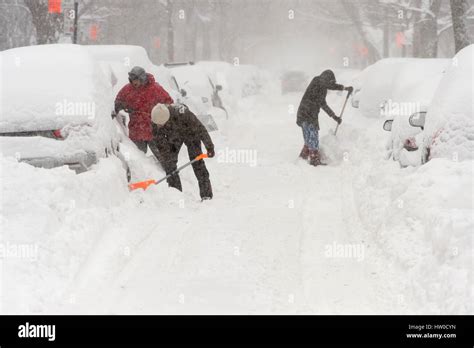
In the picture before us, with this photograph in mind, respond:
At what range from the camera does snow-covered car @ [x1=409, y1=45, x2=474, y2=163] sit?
658cm

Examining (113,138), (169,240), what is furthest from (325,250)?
(113,138)

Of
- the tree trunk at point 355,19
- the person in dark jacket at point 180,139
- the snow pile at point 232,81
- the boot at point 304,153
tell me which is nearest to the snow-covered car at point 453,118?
the person in dark jacket at point 180,139

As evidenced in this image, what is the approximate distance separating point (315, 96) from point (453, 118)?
5.99 metres


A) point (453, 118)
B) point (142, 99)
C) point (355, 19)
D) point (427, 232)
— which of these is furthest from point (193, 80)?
point (355, 19)

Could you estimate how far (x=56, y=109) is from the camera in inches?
311

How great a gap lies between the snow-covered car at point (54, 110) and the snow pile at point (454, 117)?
3.83m

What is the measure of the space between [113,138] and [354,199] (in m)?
3.33

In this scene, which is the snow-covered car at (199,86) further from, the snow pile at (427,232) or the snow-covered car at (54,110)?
the snow pile at (427,232)

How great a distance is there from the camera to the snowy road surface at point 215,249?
5.31 meters

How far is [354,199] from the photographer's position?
9.27m

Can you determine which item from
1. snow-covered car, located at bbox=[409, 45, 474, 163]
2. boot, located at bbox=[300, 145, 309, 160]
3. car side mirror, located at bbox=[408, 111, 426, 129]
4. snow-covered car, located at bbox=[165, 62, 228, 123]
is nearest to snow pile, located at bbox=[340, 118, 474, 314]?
snow-covered car, located at bbox=[409, 45, 474, 163]

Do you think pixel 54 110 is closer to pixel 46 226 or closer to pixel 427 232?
pixel 46 226

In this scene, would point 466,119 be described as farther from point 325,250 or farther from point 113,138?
point 113,138
